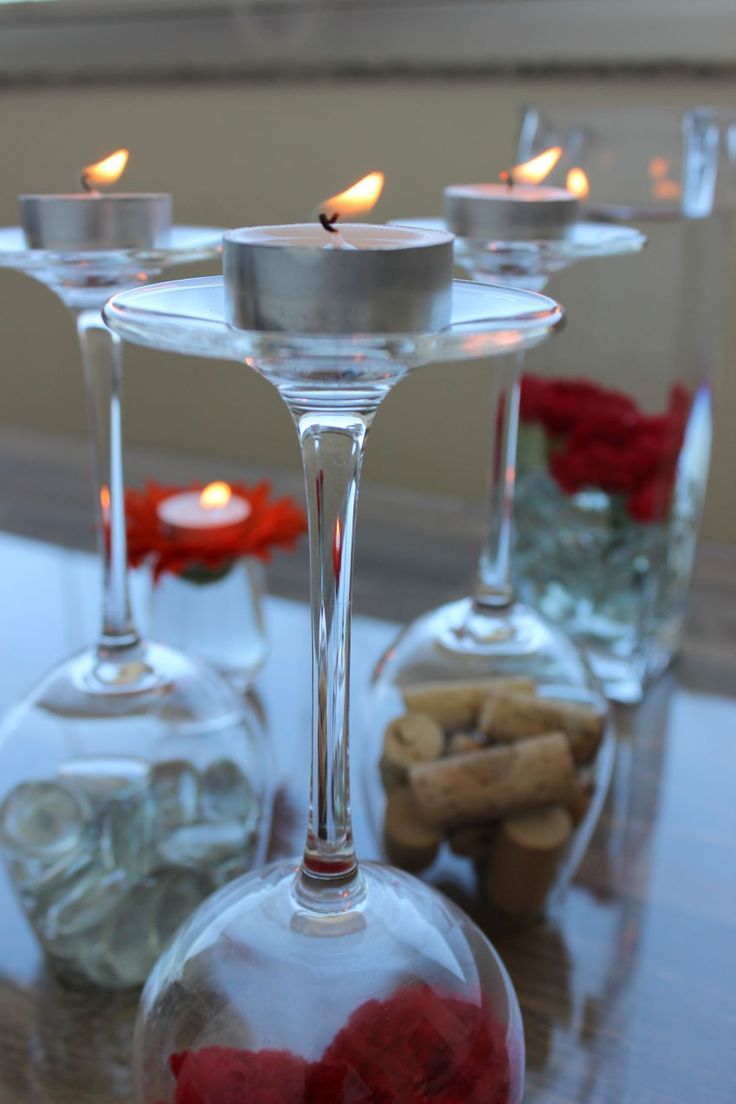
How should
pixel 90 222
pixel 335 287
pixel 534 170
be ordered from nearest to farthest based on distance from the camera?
pixel 335 287, pixel 90 222, pixel 534 170

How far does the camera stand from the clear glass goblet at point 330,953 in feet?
0.72

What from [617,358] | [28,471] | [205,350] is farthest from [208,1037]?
[28,471]

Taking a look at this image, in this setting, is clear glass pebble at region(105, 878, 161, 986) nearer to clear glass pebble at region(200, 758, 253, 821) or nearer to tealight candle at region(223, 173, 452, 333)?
clear glass pebble at region(200, 758, 253, 821)

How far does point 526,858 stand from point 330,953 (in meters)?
0.13

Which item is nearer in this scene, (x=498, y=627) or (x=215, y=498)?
(x=498, y=627)

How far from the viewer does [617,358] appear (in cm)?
53

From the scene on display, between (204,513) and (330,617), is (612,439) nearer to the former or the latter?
(204,513)

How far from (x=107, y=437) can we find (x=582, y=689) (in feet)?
0.56

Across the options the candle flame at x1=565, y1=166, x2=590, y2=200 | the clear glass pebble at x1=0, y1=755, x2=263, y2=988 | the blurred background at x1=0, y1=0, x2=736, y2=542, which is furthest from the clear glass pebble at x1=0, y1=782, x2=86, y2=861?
the blurred background at x1=0, y1=0, x2=736, y2=542

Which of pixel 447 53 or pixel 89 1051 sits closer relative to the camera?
pixel 89 1051

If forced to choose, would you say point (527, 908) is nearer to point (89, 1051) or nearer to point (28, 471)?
point (89, 1051)

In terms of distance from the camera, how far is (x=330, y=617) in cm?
24

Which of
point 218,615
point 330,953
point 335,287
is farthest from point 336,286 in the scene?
point 218,615

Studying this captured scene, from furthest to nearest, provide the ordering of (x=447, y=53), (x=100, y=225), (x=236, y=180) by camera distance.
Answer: (x=236, y=180)
(x=447, y=53)
(x=100, y=225)
